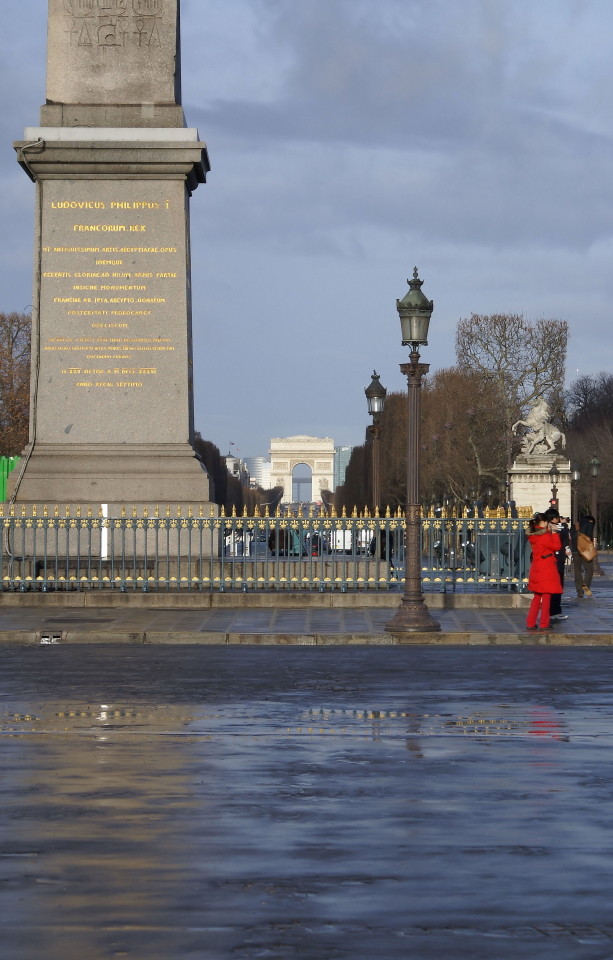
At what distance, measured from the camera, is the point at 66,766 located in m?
10.1

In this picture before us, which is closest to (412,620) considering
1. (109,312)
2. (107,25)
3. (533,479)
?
(109,312)

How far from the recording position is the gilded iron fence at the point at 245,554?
26.6 metres

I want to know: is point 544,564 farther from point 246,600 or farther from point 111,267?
point 111,267

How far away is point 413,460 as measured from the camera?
2336 cm

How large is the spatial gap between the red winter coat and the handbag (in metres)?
7.92

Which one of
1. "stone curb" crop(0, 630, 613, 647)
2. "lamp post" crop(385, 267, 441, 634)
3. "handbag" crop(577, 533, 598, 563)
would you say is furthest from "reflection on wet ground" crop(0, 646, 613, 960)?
"handbag" crop(577, 533, 598, 563)

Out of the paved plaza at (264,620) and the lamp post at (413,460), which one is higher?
the lamp post at (413,460)

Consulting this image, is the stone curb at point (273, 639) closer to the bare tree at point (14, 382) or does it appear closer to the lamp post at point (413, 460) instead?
the lamp post at point (413, 460)

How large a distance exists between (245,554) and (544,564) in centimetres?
625

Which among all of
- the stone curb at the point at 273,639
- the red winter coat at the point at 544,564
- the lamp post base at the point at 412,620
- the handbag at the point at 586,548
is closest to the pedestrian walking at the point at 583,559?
the handbag at the point at 586,548

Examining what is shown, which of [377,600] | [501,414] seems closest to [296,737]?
[377,600]

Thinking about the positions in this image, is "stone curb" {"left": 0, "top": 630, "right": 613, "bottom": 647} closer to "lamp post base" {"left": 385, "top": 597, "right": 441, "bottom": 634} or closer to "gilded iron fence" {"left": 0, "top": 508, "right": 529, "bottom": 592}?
"lamp post base" {"left": 385, "top": 597, "right": 441, "bottom": 634}

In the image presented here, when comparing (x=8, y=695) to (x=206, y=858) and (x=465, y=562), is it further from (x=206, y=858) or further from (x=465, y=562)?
(x=465, y=562)

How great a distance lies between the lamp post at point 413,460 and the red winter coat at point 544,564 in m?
1.49
